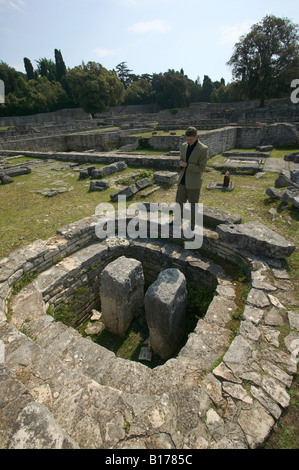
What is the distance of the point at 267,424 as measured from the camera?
1958 millimetres

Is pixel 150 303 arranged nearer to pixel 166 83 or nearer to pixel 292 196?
pixel 292 196

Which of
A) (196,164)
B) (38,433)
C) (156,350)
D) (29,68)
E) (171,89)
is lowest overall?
(156,350)

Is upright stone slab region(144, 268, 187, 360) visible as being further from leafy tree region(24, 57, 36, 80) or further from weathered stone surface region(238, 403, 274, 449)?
leafy tree region(24, 57, 36, 80)

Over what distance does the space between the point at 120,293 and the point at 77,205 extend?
392cm

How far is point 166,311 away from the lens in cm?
339

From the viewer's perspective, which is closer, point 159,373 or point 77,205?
point 159,373

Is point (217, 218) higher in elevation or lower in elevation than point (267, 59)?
lower

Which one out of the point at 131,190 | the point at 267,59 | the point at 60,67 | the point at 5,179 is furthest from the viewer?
the point at 60,67

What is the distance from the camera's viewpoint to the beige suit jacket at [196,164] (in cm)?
400

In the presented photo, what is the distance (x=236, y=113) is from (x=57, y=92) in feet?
108

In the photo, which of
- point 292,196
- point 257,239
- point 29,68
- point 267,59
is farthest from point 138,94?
point 257,239

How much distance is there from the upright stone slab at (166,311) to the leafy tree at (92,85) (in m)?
37.3
